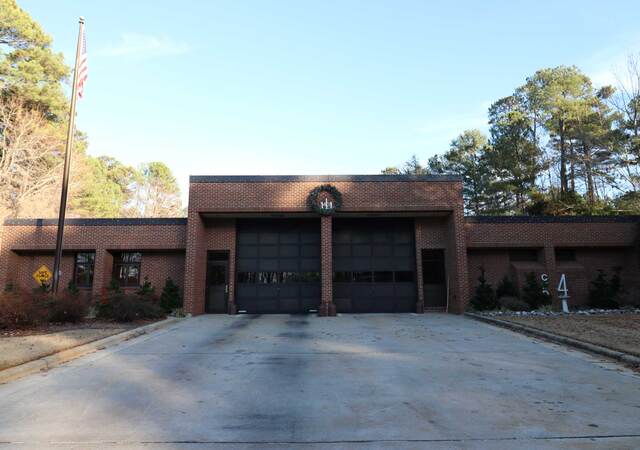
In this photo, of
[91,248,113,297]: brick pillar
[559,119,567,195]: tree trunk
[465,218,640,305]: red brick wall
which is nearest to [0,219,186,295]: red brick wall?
[91,248,113,297]: brick pillar

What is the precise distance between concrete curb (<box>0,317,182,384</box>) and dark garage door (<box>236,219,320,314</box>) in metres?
6.50

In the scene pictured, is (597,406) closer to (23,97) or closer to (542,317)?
(542,317)

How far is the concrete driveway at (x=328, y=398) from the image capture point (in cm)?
445

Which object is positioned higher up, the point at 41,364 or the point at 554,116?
the point at 554,116

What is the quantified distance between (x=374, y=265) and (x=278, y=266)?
4.85 metres

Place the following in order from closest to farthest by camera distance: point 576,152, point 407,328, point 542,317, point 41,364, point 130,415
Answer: point 130,415, point 41,364, point 407,328, point 542,317, point 576,152

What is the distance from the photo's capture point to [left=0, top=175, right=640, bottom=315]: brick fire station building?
1830cm

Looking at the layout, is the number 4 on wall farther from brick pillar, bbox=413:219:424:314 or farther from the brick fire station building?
brick pillar, bbox=413:219:424:314

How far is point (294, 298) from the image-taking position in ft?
63.4

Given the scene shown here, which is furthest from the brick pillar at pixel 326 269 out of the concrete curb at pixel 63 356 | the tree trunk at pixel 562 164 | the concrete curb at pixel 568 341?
the tree trunk at pixel 562 164

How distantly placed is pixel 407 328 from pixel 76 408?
10.4m

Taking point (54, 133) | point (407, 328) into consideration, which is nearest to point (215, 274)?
point (407, 328)

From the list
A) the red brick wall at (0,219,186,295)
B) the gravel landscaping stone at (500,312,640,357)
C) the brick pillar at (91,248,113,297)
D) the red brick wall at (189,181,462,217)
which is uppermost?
the red brick wall at (189,181,462,217)

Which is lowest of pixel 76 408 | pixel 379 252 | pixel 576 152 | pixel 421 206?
pixel 76 408
